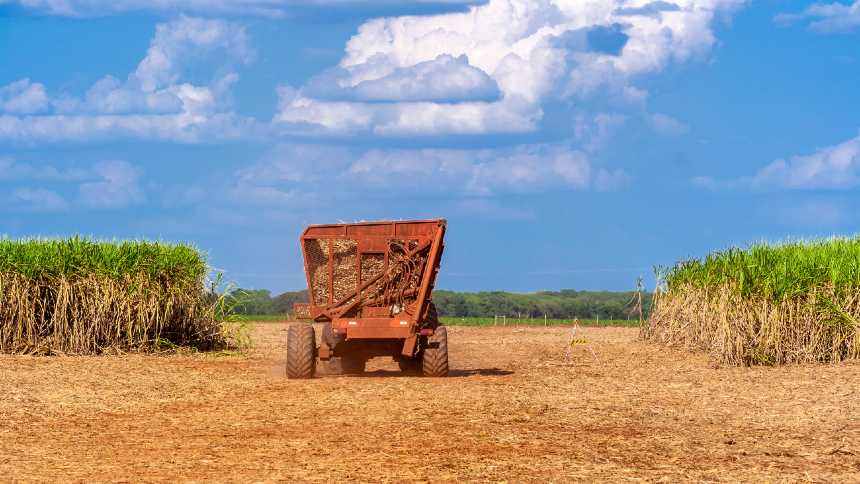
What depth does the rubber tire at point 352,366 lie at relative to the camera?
24.0m

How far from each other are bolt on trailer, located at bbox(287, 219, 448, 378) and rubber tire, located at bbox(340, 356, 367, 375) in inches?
72.2

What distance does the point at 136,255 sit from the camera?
28.9 metres

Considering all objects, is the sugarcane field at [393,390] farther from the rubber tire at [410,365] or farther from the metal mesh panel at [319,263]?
the rubber tire at [410,365]

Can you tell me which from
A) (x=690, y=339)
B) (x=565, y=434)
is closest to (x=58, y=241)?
(x=690, y=339)

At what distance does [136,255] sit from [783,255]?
1598 centimetres

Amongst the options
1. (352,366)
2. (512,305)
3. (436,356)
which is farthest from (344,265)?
(512,305)

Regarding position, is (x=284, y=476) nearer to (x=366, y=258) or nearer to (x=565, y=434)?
(x=565, y=434)

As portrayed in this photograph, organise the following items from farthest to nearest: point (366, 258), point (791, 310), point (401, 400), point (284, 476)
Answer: point (791, 310) < point (366, 258) < point (401, 400) < point (284, 476)

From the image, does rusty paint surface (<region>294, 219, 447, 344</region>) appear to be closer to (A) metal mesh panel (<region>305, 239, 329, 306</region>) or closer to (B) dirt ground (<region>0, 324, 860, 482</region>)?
(A) metal mesh panel (<region>305, 239, 329, 306</region>)

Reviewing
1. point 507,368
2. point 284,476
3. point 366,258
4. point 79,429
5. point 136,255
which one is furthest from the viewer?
point 136,255

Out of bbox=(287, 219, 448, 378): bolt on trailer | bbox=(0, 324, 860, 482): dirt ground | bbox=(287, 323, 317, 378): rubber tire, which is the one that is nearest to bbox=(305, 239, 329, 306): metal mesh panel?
bbox=(287, 219, 448, 378): bolt on trailer

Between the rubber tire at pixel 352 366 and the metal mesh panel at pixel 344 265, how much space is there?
2.53 metres

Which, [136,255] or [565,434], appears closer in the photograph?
[565,434]

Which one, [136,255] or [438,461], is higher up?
[136,255]
